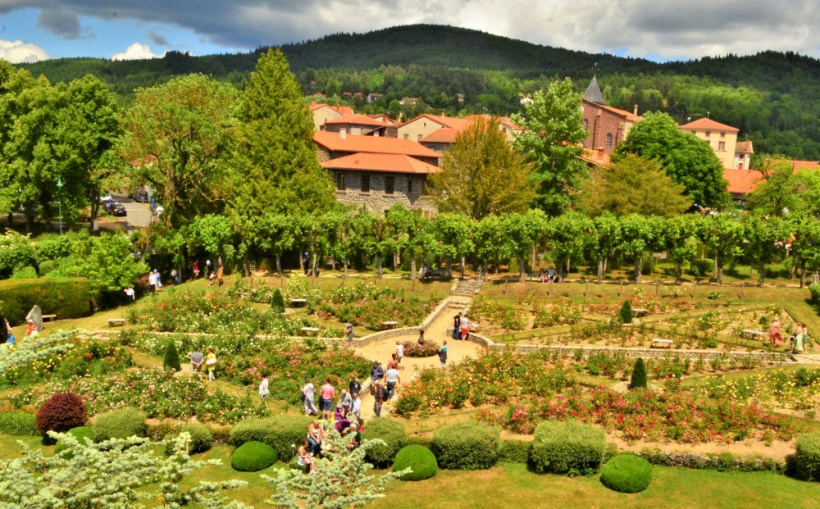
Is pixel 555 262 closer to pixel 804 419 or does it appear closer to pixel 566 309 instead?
pixel 566 309

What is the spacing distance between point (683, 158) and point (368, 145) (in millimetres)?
27797

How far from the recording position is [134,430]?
66.6ft

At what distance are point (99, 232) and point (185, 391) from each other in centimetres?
3920

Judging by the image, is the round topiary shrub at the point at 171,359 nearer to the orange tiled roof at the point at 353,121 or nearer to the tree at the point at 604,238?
the tree at the point at 604,238

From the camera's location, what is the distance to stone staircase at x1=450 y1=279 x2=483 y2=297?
39250mm

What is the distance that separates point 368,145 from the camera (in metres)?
62.0

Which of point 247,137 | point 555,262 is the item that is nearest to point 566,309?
point 555,262

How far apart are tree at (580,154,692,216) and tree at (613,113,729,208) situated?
29.0ft

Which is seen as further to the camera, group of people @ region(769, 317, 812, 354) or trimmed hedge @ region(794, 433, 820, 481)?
group of people @ region(769, 317, 812, 354)

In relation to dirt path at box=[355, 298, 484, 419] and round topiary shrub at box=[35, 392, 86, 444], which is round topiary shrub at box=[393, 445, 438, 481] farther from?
round topiary shrub at box=[35, 392, 86, 444]

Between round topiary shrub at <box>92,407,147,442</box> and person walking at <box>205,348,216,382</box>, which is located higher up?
person walking at <box>205,348,216,382</box>

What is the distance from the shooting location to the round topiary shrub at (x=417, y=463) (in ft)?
59.8

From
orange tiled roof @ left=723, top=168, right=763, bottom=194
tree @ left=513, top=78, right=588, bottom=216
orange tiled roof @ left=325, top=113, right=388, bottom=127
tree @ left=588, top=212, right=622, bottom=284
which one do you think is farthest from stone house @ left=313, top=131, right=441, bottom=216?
orange tiled roof @ left=325, top=113, right=388, bottom=127

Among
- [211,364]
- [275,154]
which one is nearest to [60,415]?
[211,364]
